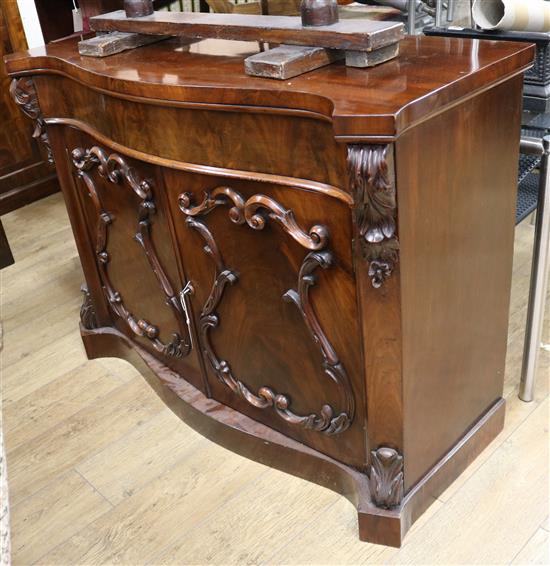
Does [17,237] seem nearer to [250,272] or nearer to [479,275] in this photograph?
[250,272]

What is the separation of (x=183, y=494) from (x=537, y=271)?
0.98 metres

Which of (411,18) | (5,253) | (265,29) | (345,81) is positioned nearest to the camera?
(345,81)

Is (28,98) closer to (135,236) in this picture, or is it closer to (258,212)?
(135,236)

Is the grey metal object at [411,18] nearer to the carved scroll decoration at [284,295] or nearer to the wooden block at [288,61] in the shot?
the wooden block at [288,61]

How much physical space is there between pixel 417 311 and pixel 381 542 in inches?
21.2

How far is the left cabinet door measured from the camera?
1640mm

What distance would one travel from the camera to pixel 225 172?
4.47 ft

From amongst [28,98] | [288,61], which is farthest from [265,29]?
[28,98]

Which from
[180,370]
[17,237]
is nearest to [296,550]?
[180,370]

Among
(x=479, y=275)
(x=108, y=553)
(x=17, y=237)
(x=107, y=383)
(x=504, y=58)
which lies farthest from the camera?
(x=17, y=237)

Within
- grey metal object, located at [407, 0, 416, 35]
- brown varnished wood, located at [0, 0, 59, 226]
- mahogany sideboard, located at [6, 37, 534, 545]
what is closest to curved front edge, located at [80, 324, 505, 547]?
mahogany sideboard, located at [6, 37, 534, 545]

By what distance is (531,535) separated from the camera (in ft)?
4.94

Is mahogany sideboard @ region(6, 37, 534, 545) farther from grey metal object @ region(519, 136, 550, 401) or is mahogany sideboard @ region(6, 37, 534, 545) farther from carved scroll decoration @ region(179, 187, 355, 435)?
grey metal object @ region(519, 136, 550, 401)

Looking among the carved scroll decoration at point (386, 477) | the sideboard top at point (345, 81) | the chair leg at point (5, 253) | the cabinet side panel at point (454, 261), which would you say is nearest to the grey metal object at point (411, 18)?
the sideboard top at point (345, 81)
